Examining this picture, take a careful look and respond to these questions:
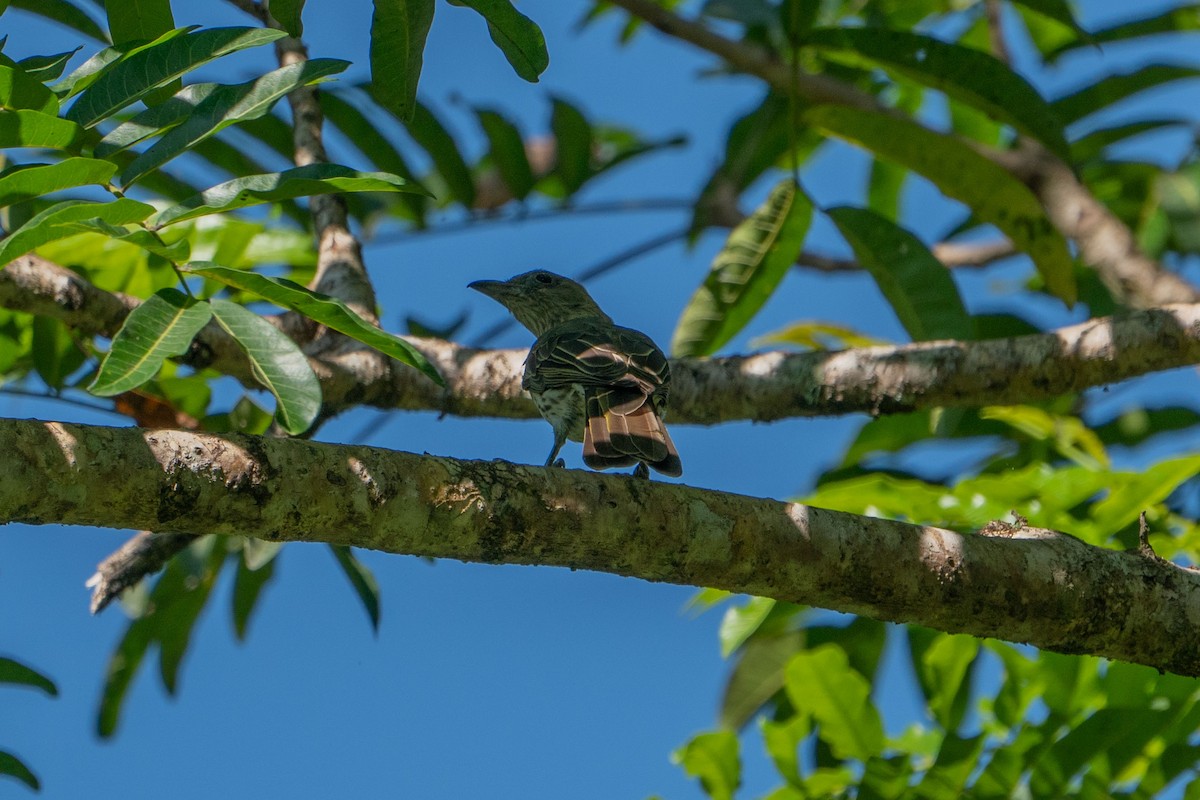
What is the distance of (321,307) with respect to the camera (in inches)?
107

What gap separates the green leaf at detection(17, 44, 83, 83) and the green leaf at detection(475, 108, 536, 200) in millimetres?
3068

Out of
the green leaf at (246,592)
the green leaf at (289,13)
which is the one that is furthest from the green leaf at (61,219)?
the green leaf at (246,592)

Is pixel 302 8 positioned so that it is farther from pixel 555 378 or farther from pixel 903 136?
pixel 903 136

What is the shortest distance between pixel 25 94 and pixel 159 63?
27 centimetres

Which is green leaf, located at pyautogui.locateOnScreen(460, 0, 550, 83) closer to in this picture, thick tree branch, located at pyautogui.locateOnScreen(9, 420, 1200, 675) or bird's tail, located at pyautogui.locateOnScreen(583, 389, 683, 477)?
thick tree branch, located at pyautogui.locateOnScreen(9, 420, 1200, 675)

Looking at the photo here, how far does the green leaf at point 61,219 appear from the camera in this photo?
2.23 meters

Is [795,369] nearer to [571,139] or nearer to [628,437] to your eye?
[628,437]

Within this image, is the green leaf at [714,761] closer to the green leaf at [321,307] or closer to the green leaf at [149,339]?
the green leaf at [321,307]

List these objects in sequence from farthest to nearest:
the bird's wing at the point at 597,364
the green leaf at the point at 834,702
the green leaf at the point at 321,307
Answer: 1. the bird's wing at the point at 597,364
2. the green leaf at the point at 834,702
3. the green leaf at the point at 321,307

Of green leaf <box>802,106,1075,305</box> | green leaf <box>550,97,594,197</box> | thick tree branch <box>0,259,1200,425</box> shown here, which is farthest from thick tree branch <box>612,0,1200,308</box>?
thick tree branch <box>0,259,1200,425</box>

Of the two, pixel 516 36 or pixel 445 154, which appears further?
pixel 445 154

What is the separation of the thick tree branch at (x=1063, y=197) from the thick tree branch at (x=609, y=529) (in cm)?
227

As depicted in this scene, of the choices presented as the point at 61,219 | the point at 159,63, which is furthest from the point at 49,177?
the point at 159,63

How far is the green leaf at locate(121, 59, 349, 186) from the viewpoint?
2623 millimetres
